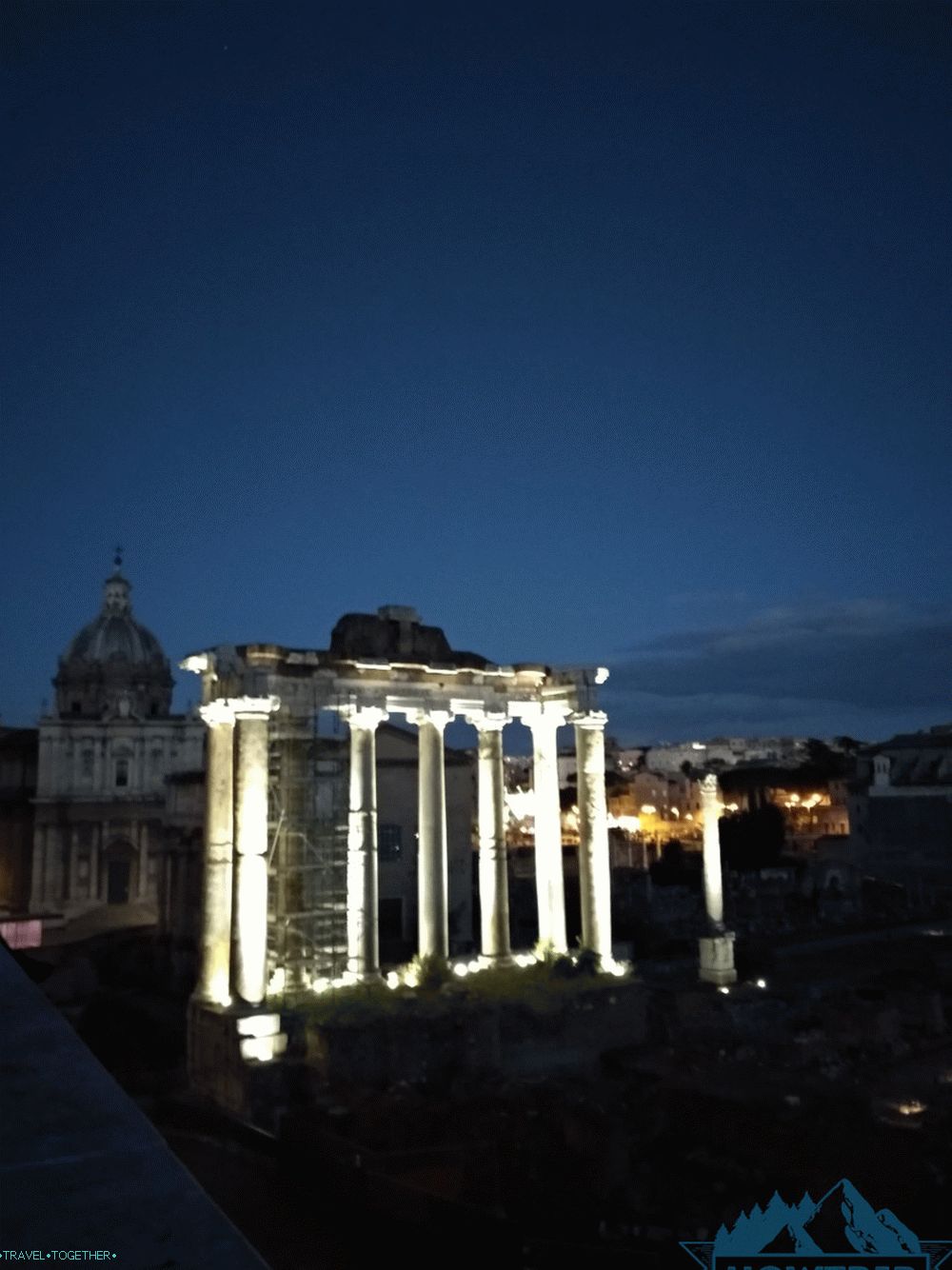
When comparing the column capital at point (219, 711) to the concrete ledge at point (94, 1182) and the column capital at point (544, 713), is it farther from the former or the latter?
the concrete ledge at point (94, 1182)

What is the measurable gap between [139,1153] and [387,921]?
39889 millimetres

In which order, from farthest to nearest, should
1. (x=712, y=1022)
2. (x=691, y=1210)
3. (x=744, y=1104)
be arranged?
1. (x=712, y=1022)
2. (x=744, y=1104)
3. (x=691, y=1210)

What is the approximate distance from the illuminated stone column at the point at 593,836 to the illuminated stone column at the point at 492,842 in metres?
1.89

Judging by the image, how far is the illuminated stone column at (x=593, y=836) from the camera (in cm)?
2452

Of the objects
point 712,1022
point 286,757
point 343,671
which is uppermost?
point 343,671

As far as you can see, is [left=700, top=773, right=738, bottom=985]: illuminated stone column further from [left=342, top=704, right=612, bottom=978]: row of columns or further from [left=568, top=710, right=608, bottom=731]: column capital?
[left=568, top=710, right=608, bottom=731]: column capital

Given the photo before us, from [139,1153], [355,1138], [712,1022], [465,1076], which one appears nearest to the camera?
[139,1153]

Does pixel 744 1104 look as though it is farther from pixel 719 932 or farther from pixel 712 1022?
pixel 719 932

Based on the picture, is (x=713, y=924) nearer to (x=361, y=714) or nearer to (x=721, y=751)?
(x=361, y=714)

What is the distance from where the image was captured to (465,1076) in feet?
61.5

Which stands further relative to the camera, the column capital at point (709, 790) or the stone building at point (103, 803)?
the stone building at point (103, 803)

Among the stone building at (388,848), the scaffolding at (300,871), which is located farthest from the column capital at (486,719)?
the stone building at (388,848)

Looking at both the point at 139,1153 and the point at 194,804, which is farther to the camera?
the point at 194,804

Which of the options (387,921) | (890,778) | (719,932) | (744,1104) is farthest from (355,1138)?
(890,778)
